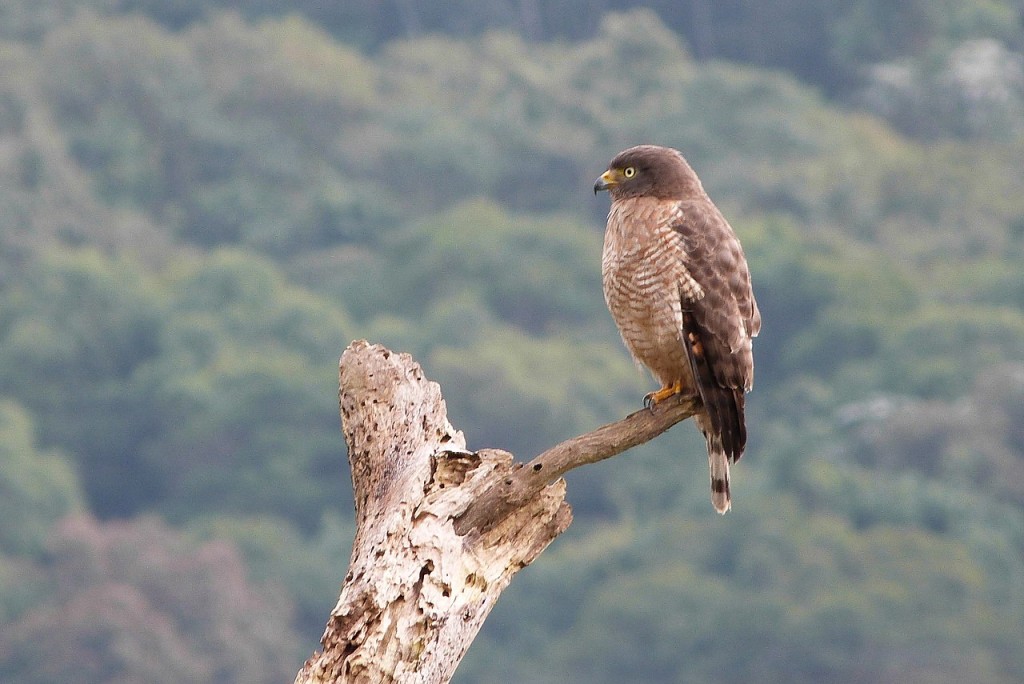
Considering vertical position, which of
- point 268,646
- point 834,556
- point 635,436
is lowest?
point 635,436

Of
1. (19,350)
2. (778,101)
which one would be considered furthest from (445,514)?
(778,101)

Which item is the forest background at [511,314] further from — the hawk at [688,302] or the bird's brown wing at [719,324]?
the bird's brown wing at [719,324]

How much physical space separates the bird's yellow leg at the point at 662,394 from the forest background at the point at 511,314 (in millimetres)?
33728

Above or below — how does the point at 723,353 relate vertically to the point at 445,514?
above

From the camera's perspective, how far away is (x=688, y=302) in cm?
823

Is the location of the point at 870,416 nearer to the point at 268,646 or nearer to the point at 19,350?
the point at 268,646

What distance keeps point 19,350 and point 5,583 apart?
33.8 ft

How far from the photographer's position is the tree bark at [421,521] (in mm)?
6609

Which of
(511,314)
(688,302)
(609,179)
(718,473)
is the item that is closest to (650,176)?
(609,179)

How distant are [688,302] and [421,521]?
176cm

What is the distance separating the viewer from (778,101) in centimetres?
6384

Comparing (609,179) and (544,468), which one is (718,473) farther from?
(544,468)

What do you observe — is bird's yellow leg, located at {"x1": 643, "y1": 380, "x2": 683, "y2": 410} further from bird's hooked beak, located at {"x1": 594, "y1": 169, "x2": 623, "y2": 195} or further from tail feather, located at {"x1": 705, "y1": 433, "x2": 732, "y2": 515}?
bird's hooked beak, located at {"x1": 594, "y1": 169, "x2": 623, "y2": 195}

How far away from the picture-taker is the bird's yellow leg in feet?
27.0
